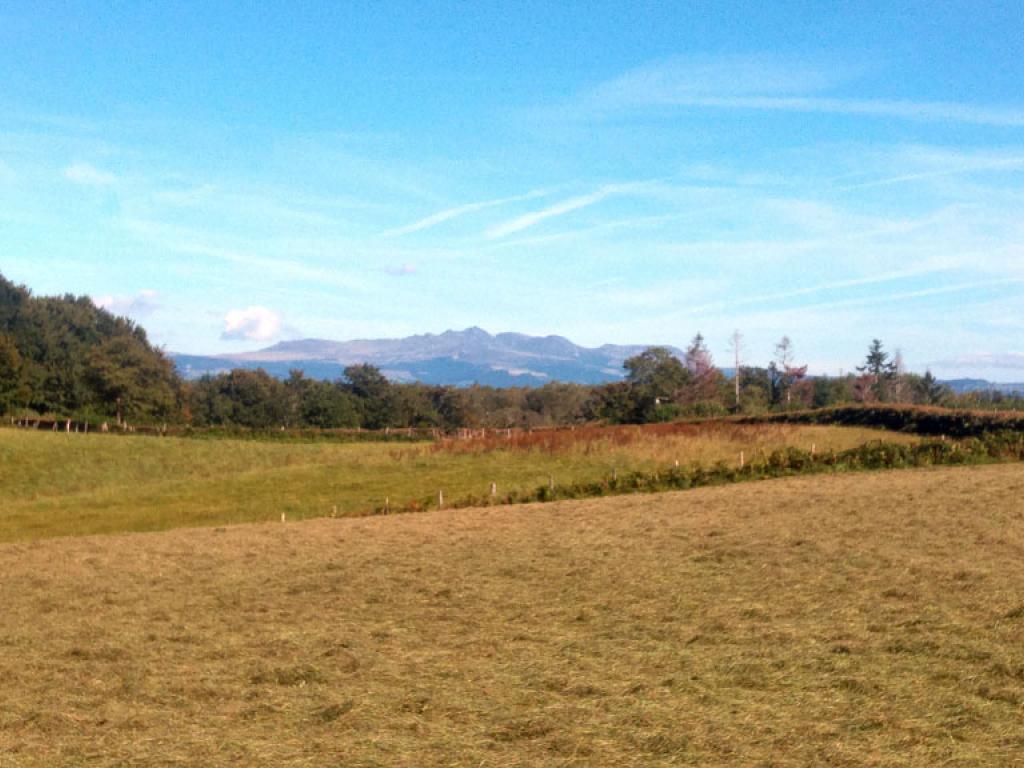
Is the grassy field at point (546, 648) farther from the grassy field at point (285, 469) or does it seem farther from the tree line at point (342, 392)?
the tree line at point (342, 392)

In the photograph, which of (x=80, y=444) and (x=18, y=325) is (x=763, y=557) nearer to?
(x=80, y=444)

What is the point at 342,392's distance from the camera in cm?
12444

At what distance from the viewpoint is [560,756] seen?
7.48 metres

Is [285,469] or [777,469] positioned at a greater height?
[777,469]

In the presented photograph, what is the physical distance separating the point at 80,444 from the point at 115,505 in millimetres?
17554

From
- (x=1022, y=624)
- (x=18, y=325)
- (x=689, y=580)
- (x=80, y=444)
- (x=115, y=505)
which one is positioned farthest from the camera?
(x=18, y=325)

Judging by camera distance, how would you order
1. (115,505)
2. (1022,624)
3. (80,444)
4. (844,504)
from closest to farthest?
1. (1022,624)
2. (844,504)
3. (115,505)
4. (80,444)

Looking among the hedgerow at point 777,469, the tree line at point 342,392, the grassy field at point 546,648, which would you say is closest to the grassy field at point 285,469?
the hedgerow at point 777,469

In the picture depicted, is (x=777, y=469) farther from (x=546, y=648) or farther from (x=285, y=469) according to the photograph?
(x=546, y=648)

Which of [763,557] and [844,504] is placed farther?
[844,504]

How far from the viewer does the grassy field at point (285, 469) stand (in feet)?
108

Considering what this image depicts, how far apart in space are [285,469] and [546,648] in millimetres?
35239

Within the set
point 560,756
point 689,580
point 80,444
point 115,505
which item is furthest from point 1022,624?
point 80,444

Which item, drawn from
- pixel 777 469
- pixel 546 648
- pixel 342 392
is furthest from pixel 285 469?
pixel 342 392
